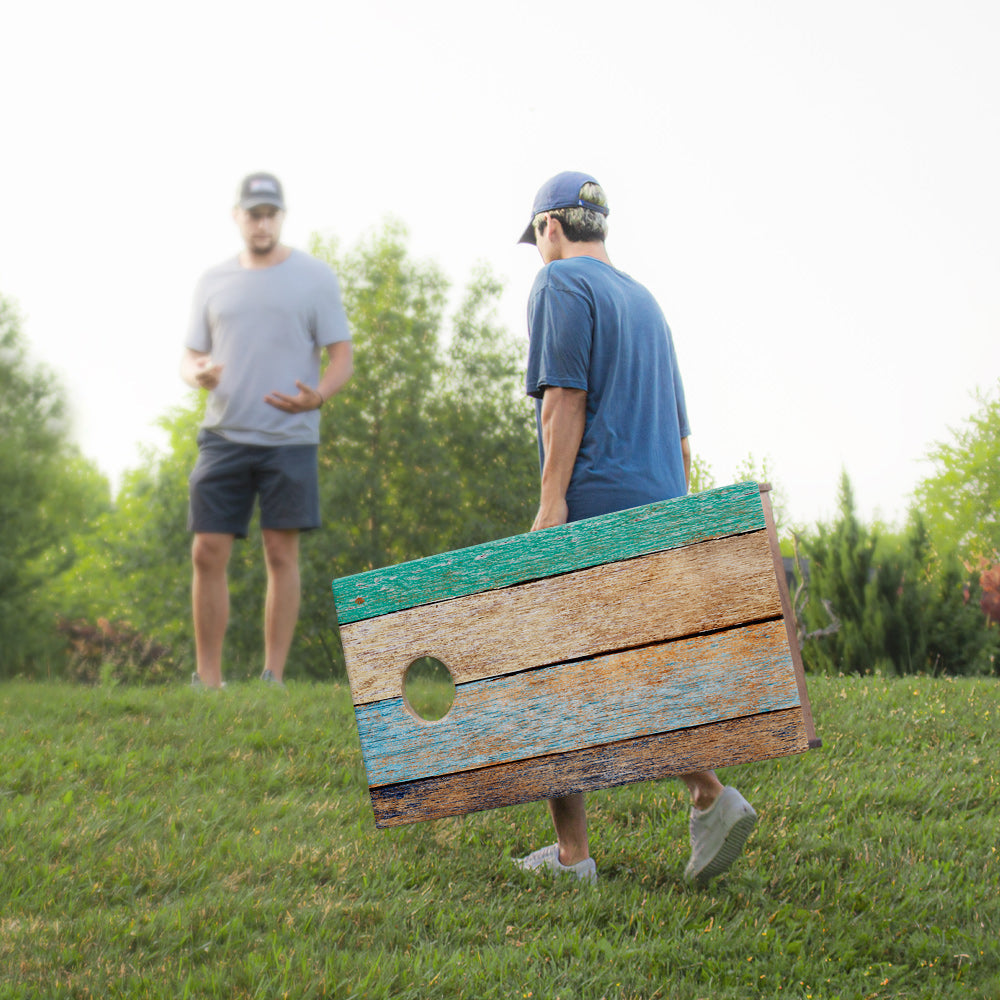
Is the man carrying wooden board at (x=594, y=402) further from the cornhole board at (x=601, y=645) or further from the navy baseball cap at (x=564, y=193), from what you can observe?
the cornhole board at (x=601, y=645)

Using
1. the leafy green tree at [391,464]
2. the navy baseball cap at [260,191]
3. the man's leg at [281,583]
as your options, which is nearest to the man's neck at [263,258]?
the navy baseball cap at [260,191]

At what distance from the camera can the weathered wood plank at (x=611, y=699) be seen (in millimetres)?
2051

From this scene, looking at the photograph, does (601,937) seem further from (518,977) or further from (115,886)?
(115,886)

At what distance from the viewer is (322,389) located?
5.22 metres

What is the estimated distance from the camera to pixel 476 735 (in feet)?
6.97

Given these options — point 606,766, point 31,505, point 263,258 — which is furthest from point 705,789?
point 31,505

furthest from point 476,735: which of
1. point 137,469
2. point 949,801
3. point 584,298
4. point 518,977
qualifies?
point 137,469

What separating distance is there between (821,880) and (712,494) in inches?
65.3

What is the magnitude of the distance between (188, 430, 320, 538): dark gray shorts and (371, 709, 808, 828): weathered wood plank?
3.16m

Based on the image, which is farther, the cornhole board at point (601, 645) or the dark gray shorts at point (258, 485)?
the dark gray shorts at point (258, 485)

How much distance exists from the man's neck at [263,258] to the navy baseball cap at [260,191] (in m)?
0.28

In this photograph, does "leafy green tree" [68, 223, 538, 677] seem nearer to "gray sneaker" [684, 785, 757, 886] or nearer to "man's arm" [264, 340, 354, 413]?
"man's arm" [264, 340, 354, 413]

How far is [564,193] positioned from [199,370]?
283 centimetres

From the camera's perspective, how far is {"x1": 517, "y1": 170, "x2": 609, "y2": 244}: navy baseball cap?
9.35 ft
